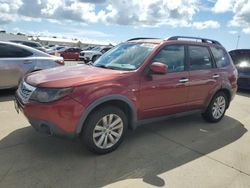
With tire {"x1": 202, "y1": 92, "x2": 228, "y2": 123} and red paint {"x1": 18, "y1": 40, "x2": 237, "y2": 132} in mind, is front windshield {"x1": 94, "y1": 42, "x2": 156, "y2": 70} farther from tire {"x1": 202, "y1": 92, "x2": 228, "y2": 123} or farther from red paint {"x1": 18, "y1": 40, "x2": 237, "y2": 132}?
tire {"x1": 202, "y1": 92, "x2": 228, "y2": 123}

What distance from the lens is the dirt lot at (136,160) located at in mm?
3471

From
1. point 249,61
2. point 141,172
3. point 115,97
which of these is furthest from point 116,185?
point 249,61

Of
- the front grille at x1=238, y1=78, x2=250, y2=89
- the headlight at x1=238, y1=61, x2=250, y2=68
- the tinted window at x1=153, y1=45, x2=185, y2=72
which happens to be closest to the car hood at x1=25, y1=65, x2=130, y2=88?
the tinted window at x1=153, y1=45, x2=185, y2=72

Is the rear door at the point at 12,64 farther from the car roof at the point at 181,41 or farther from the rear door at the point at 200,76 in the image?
the rear door at the point at 200,76

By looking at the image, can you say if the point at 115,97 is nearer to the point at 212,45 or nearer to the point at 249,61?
the point at 212,45

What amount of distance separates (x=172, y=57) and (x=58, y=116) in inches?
91.4

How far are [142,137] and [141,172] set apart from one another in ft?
4.28

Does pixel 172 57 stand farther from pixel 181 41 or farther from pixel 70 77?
pixel 70 77

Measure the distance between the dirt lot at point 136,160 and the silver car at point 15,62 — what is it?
80.2 inches

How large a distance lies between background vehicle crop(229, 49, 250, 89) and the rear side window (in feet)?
15.3

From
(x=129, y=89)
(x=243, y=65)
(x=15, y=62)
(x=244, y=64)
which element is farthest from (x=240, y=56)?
(x=129, y=89)

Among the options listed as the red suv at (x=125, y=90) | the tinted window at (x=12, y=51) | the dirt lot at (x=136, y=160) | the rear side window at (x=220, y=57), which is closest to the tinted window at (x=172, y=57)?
the red suv at (x=125, y=90)

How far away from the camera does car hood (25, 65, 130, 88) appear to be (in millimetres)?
3764

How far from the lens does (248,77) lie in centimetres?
1027
